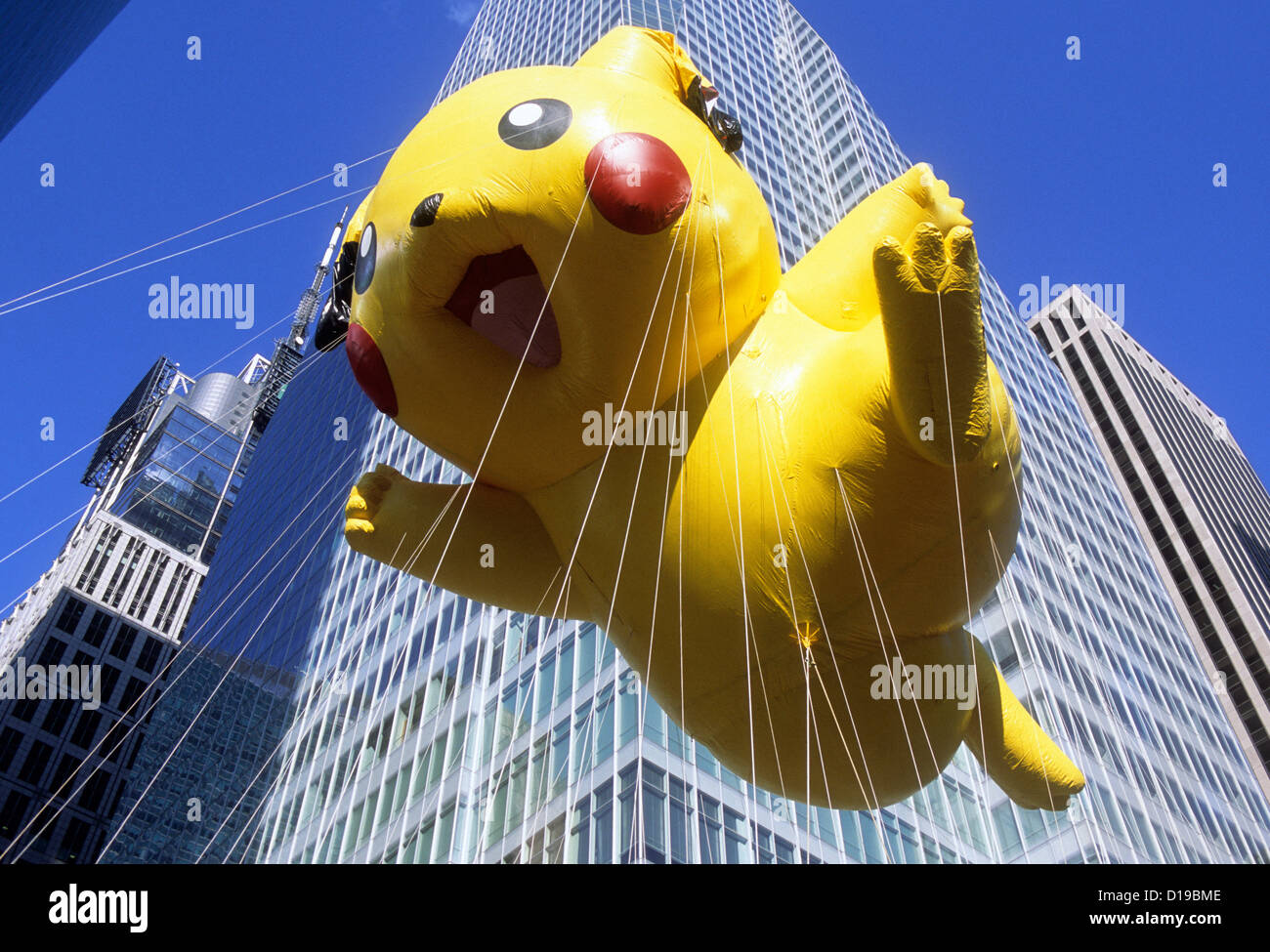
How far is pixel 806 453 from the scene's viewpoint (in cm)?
476

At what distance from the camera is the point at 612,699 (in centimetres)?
1636

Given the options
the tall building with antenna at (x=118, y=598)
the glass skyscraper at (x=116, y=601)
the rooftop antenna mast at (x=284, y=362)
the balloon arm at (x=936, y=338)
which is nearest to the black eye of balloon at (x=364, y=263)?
the balloon arm at (x=936, y=338)

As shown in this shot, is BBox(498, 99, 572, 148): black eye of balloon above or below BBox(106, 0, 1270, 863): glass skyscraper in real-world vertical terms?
below

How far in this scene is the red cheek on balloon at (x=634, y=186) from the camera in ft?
15.7

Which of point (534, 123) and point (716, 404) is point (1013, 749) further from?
point (534, 123)

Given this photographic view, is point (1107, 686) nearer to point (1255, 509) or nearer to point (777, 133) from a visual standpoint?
point (777, 133)

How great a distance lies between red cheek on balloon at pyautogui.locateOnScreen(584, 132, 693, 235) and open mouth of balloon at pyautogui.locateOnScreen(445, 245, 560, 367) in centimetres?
54

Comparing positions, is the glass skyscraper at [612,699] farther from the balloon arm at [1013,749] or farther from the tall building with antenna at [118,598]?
the tall building with antenna at [118,598]

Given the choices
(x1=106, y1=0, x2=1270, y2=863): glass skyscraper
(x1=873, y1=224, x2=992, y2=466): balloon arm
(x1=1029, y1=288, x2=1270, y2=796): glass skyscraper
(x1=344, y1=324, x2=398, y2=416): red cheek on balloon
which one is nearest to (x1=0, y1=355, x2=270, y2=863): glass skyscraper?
(x1=106, y1=0, x2=1270, y2=863): glass skyscraper

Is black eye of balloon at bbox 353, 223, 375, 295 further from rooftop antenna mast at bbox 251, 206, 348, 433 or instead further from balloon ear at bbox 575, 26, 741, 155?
rooftop antenna mast at bbox 251, 206, 348, 433

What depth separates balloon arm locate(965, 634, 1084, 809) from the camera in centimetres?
559

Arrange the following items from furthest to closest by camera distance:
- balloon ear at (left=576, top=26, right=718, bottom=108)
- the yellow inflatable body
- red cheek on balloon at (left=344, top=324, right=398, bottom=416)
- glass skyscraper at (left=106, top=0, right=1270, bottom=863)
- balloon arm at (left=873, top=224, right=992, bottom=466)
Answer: glass skyscraper at (left=106, top=0, right=1270, bottom=863)
balloon ear at (left=576, top=26, right=718, bottom=108)
red cheek on balloon at (left=344, top=324, right=398, bottom=416)
the yellow inflatable body
balloon arm at (left=873, top=224, right=992, bottom=466)

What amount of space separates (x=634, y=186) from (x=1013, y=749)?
376 cm
